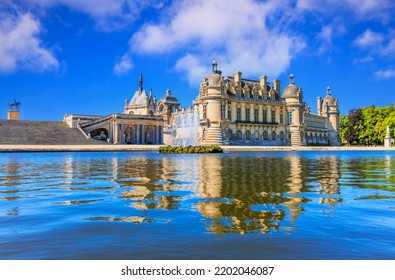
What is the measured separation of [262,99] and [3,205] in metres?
77.2

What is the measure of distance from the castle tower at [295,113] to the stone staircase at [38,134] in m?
42.6

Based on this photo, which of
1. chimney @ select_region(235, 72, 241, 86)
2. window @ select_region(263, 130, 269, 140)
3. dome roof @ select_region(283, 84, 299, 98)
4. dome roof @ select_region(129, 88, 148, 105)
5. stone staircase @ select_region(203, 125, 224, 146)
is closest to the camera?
stone staircase @ select_region(203, 125, 224, 146)

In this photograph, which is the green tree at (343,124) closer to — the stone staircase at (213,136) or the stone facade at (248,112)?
the stone facade at (248,112)

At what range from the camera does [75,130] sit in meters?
66.9

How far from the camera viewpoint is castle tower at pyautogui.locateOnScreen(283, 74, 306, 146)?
86.7 metres

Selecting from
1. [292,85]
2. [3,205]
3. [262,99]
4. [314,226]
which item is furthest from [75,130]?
[314,226]

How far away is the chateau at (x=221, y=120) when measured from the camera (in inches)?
2918

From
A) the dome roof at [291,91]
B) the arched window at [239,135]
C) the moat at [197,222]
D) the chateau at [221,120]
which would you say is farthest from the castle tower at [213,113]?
the moat at [197,222]

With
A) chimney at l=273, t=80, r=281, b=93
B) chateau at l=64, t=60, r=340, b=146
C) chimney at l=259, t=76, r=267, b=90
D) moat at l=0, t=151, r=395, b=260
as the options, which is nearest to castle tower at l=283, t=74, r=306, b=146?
chateau at l=64, t=60, r=340, b=146

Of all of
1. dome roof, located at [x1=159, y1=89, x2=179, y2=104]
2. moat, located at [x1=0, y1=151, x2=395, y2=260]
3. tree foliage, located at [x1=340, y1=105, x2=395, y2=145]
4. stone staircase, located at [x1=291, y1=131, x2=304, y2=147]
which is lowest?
moat, located at [x1=0, y1=151, x2=395, y2=260]

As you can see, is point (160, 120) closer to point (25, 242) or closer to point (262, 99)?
point (262, 99)

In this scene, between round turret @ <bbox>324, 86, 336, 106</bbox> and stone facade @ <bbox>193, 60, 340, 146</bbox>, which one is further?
round turret @ <bbox>324, 86, 336, 106</bbox>

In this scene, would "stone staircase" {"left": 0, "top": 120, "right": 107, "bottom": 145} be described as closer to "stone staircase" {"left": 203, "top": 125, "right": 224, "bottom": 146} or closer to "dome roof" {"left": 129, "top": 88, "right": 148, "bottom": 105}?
"stone staircase" {"left": 203, "top": 125, "right": 224, "bottom": 146}
